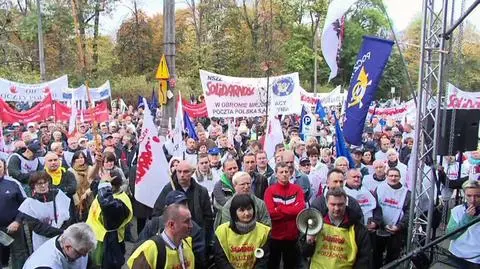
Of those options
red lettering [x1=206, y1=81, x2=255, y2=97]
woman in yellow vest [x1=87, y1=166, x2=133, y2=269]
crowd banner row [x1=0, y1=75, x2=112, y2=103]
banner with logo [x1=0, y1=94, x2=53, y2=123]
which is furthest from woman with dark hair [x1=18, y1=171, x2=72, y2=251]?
crowd banner row [x1=0, y1=75, x2=112, y2=103]

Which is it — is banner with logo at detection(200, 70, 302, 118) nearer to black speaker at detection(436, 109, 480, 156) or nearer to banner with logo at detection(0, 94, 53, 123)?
banner with logo at detection(0, 94, 53, 123)

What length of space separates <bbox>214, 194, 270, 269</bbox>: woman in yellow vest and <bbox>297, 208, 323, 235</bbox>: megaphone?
0.33 m

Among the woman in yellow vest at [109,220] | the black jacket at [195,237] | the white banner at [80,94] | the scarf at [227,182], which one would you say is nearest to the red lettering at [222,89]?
the white banner at [80,94]

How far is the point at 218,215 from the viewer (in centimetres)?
498

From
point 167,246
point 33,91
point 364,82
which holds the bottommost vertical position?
point 167,246

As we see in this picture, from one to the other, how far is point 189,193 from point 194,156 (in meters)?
3.61

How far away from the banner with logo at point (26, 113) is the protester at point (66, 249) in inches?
369

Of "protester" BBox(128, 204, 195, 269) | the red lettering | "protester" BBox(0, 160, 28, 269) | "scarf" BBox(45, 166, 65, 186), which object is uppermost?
the red lettering

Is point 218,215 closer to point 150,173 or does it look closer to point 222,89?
point 150,173

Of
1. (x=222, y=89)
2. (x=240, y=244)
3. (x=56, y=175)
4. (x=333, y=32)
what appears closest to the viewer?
(x=240, y=244)

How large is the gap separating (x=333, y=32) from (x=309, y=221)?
3.63 meters

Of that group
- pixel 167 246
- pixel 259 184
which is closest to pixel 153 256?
pixel 167 246

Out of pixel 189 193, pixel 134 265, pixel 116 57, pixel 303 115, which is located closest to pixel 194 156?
pixel 189 193

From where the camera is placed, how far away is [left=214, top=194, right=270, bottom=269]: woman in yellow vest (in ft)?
13.5
